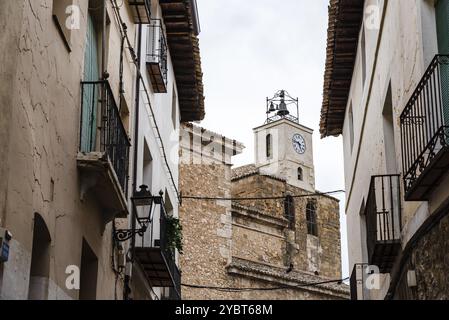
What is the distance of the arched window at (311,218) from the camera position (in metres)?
44.7

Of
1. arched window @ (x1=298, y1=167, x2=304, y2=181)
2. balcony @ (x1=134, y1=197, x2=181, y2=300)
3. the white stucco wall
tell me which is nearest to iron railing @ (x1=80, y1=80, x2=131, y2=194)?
balcony @ (x1=134, y1=197, x2=181, y2=300)

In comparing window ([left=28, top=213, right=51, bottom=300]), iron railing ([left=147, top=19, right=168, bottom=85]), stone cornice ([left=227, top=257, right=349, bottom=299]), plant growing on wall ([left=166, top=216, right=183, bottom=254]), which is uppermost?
iron railing ([left=147, top=19, right=168, bottom=85])

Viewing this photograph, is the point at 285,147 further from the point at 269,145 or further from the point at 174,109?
the point at 174,109

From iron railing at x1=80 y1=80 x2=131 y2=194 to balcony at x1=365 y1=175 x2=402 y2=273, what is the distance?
354cm

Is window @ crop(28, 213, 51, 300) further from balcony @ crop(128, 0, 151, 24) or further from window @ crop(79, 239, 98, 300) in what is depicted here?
balcony @ crop(128, 0, 151, 24)

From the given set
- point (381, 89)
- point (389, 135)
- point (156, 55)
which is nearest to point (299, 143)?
point (156, 55)

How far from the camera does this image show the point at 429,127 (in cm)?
937

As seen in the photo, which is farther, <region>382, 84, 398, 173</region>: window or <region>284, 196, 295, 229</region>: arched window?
<region>284, 196, 295, 229</region>: arched window

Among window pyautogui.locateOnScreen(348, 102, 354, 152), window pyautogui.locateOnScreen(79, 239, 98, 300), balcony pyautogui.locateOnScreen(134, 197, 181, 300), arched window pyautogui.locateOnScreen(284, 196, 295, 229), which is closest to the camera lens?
window pyautogui.locateOnScreen(79, 239, 98, 300)

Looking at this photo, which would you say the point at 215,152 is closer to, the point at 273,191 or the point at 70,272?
the point at 273,191

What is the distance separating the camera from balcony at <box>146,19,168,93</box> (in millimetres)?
15750

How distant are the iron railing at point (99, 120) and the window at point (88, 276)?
97cm
